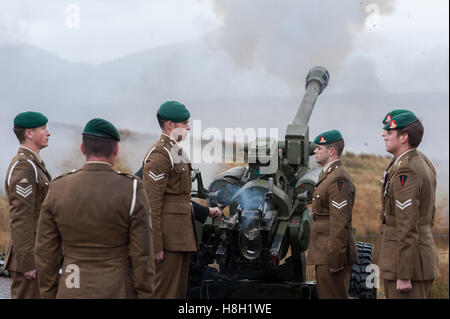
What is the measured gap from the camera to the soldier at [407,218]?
4262mm

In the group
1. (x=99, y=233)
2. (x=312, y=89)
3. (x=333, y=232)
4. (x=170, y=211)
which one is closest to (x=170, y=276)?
(x=170, y=211)

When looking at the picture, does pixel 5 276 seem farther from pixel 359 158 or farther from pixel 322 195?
pixel 359 158

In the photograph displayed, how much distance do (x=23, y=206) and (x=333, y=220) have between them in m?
2.53

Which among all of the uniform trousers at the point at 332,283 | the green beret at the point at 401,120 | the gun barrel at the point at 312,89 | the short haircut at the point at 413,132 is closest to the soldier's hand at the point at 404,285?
the short haircut at the point at 413,132

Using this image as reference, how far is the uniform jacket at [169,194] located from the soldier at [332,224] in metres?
1.16

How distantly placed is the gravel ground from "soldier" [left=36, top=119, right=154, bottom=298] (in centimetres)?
382

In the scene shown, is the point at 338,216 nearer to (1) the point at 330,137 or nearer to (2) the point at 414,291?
(1) the point at 330,137

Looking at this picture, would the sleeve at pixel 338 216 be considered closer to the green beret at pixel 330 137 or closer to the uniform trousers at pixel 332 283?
the uniform trousers at pixel 332 283

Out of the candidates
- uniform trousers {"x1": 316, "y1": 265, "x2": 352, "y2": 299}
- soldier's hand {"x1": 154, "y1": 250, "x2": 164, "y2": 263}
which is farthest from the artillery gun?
soldier's hand {"x1": 154, "y1": 250, "x2": 164, "y2": 263}

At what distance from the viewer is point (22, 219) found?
4.59 meters

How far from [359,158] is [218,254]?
8270 millimetres

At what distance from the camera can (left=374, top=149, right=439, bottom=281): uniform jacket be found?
426cm

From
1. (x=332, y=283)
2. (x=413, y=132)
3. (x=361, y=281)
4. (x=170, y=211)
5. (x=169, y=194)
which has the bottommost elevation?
(x=361, y=281)

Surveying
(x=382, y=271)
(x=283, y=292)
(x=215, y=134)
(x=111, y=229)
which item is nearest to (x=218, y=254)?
(x=283, y=292)
